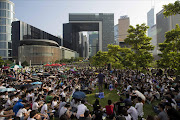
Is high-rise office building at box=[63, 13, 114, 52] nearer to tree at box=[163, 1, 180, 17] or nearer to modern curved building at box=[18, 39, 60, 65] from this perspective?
modern curved building at box=[18, 39, 60, 65]

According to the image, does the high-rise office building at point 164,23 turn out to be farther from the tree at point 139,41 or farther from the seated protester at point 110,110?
the seated protester at point 110,110

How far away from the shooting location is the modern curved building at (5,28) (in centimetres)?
7225

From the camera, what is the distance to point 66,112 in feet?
16.9

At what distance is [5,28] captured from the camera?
73.3 m

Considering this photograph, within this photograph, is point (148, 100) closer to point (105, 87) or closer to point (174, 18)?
point (105, 87)

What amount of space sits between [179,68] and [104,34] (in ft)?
348

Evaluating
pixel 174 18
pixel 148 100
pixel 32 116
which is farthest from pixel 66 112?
pixel 174 18

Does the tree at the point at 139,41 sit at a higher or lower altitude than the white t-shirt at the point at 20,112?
higher

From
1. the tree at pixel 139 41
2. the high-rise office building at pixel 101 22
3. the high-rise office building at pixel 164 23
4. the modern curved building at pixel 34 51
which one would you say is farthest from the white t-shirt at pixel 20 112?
the high-rise office building at pixel 101 22

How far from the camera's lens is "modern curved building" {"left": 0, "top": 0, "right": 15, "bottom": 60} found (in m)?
72.2

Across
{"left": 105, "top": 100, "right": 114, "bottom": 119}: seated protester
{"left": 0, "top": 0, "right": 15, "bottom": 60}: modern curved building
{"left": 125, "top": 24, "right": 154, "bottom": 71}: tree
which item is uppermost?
{"left": 0, "top": 0, "right": 15, "bottom": 60}: modern curved building

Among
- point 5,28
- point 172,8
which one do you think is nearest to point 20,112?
point 172,8

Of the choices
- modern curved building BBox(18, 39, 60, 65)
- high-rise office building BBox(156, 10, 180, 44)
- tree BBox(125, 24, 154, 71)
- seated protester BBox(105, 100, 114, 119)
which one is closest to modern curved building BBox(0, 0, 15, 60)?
modern curved building BBox(18, 39, 60, 65)

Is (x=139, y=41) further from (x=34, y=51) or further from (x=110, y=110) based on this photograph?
(x=34, y=51)
